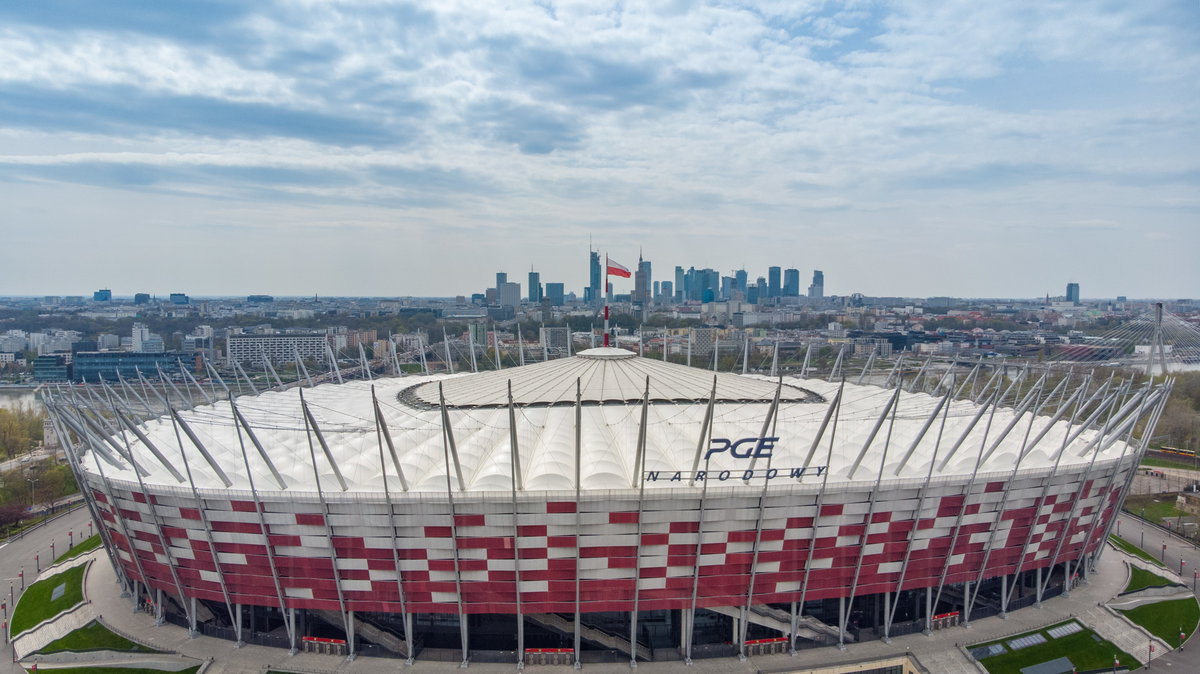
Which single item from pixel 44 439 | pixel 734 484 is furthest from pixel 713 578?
pixel 44 439

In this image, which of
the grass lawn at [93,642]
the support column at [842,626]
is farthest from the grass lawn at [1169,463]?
the grass lawn at [93,642]

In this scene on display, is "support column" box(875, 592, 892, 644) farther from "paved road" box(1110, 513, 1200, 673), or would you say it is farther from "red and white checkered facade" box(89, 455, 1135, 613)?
"paved road" box(1110, 513, 1200, 673)

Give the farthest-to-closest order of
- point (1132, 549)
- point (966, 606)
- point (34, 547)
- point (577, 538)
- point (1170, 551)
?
point (34, 547)
point (1170, 551)
point (1132, 549)
point (966, 606)
point (577, 538)

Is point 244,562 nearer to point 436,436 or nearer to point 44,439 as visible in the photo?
point 436,436

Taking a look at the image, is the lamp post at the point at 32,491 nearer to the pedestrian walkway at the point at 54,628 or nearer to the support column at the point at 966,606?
the pedestrian walkway at the point at 54,628

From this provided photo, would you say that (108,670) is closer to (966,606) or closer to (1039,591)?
(966,606)

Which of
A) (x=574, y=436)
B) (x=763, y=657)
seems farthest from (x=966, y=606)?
(x=574, y=436)

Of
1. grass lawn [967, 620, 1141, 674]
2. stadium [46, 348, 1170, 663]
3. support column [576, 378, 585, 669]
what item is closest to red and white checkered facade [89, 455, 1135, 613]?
stadium [46, 348, 1170, 663]
